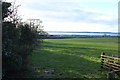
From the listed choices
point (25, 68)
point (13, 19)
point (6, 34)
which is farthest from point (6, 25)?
point (25, 68)

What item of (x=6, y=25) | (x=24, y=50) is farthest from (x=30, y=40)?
(x=6, y=25)

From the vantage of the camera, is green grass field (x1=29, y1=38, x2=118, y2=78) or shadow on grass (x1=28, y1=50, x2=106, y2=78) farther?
green grass field (x1=29, y1=38, x2=118, y2=78)

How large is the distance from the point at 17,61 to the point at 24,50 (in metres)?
1.79

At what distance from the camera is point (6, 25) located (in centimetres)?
702

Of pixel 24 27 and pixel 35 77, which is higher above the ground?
pixel 24 27

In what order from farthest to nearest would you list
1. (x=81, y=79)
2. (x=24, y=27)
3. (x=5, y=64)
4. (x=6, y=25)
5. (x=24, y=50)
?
(x=24, y=27) < (x=24, y=50) < (x=81, y=79) < (x=6, y=25) < (x=5, y=64)

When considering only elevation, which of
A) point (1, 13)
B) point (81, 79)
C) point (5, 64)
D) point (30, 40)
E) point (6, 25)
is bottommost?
point (81, 79)

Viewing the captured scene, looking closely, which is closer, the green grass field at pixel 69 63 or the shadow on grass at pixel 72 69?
the shadow on grass at pixel 72 69

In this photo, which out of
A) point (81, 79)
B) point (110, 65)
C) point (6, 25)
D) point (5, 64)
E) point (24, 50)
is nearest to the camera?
point (5, 64)

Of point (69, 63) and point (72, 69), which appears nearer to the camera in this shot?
point (72, 69)

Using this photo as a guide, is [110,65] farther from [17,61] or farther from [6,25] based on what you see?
[6,25]

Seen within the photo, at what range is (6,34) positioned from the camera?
6.78 meters

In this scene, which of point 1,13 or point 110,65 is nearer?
point 1,13

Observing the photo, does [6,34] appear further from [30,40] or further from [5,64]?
[30,40]
